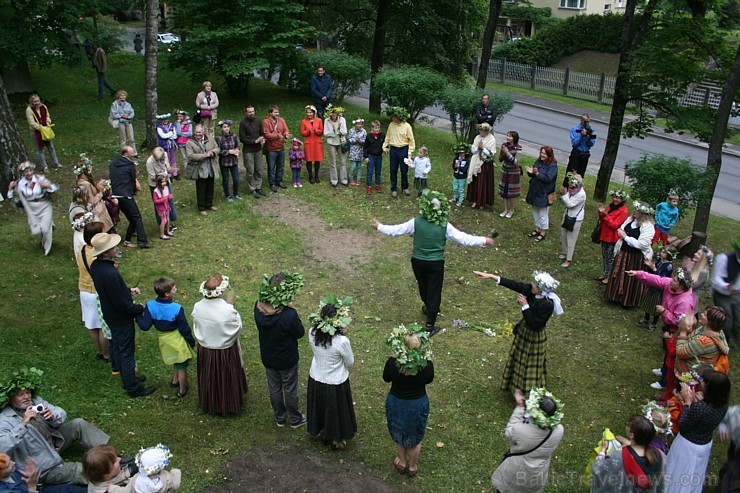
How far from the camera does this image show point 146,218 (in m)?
12.6

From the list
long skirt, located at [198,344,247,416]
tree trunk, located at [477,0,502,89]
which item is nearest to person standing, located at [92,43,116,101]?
tree trunk, located at [477,0,502,89]

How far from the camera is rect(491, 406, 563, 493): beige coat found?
561 cm

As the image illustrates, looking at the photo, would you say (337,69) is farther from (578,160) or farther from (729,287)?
(729,287)

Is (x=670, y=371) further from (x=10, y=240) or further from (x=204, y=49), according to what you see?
(x=204, y=49)

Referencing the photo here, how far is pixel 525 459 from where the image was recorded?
5758 mm

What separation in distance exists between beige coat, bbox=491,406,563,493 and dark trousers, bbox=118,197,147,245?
26.3ft

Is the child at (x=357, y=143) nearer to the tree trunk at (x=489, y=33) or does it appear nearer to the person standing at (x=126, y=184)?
the person standing at (x=126, y=184)

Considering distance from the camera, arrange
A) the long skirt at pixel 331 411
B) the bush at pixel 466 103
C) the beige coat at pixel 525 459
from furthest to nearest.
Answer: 1. the bush at pixel 466 103
2. the long skirt at pixel 331 411
3. the beige coat at pixel 525 459

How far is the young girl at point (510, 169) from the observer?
1330 centimetres

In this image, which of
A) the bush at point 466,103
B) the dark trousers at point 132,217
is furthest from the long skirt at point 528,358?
the bush at point 466,103

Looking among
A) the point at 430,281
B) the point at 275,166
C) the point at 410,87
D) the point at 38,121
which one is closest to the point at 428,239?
A: the point at 430,281

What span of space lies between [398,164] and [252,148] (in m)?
3.27

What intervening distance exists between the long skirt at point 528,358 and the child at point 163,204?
7.10 m

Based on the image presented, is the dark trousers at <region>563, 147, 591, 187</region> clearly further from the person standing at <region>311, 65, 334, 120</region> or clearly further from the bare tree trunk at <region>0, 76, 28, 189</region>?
the bare tree trunk at <region>0, 76, 28, 189</region>
